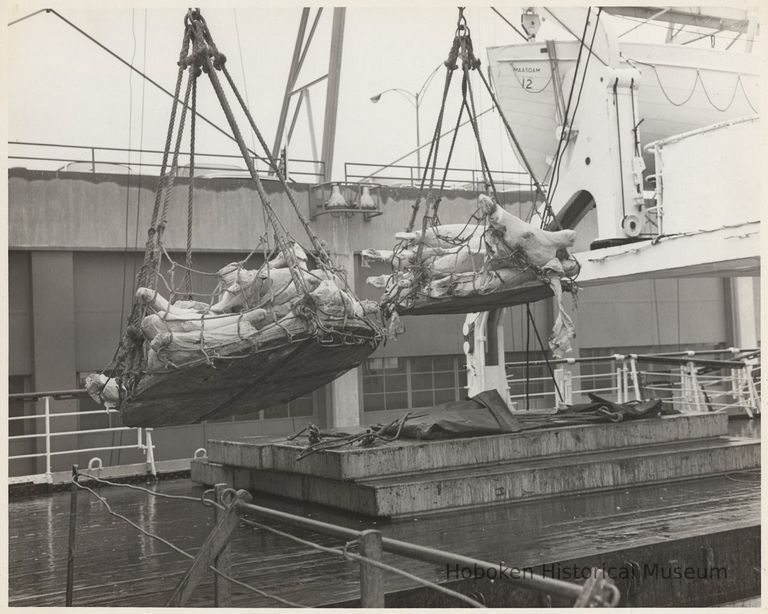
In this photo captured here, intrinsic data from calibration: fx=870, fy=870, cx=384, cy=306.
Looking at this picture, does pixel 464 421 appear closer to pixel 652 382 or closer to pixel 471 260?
pixel 471 260

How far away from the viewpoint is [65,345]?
12797 mm

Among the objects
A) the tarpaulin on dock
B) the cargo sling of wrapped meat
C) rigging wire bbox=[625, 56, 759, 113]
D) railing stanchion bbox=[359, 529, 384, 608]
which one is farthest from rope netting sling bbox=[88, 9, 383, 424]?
rigging wire bbox=[625, 56, 759, 113]

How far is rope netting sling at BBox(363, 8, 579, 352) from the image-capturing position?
7094 mm

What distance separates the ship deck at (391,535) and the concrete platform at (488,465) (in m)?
0.14

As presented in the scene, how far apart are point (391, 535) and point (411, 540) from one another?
0.20 meters

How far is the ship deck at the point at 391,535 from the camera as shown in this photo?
4664 millimetres

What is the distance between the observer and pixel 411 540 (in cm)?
552

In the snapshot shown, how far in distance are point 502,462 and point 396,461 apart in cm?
103

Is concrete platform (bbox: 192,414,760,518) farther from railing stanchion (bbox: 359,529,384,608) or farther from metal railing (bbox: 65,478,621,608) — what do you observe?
railing stanchion (bbox: 359,529,384,608)

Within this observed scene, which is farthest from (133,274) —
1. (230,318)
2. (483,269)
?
(230,318)

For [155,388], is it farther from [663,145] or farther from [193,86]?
[663,145]

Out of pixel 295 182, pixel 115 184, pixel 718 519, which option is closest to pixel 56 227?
pixel 115 184
